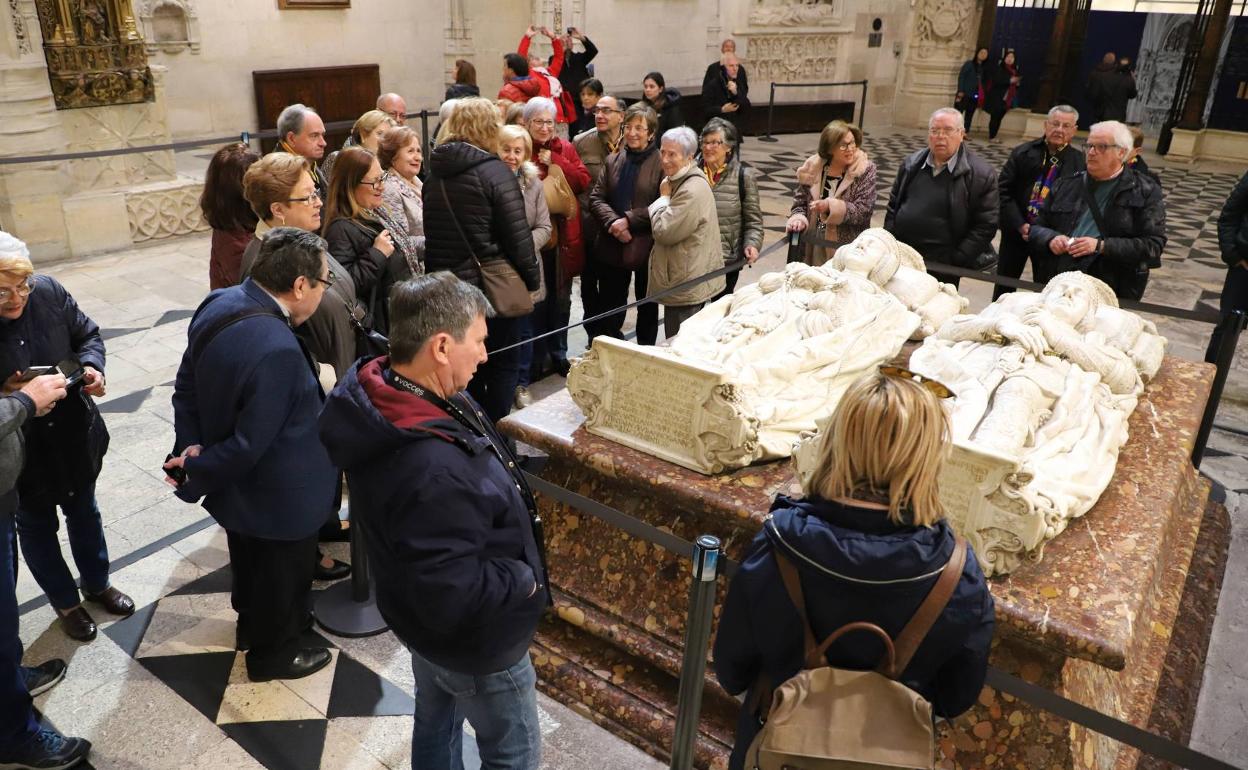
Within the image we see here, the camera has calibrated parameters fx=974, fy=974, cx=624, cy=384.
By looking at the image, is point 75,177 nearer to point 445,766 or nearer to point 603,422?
point 603,422

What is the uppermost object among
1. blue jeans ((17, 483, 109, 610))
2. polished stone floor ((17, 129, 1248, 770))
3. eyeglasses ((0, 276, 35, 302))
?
eyeglasses ((0, 276, 35, 302))

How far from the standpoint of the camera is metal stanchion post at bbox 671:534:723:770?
232 centimetres

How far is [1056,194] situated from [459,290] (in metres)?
4.59

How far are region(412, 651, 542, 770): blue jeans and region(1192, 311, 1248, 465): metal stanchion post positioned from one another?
159 inches

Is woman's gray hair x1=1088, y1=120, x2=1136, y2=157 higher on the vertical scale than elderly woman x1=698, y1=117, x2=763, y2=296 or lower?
higher

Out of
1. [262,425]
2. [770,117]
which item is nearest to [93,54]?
[262,425]

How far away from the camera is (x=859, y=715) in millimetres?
1975

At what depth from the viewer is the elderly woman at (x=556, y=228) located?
219 inches

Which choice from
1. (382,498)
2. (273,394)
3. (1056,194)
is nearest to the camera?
(382,498)

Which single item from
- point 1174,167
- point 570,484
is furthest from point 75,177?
point 1174,167

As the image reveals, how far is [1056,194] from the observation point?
18.7ft

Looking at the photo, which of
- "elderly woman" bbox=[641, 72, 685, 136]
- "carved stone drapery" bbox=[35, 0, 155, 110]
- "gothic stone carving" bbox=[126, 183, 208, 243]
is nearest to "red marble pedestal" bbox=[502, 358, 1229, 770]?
"elderly woman" bbox=[641, 72, 685, 136]

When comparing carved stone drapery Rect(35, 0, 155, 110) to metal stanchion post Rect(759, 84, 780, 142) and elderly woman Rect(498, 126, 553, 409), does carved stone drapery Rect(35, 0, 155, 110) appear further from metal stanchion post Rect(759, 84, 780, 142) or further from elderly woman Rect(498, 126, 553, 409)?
metal stanchion post Rect(759, 84, 780, 142)

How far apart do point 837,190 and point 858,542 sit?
14.1ft
